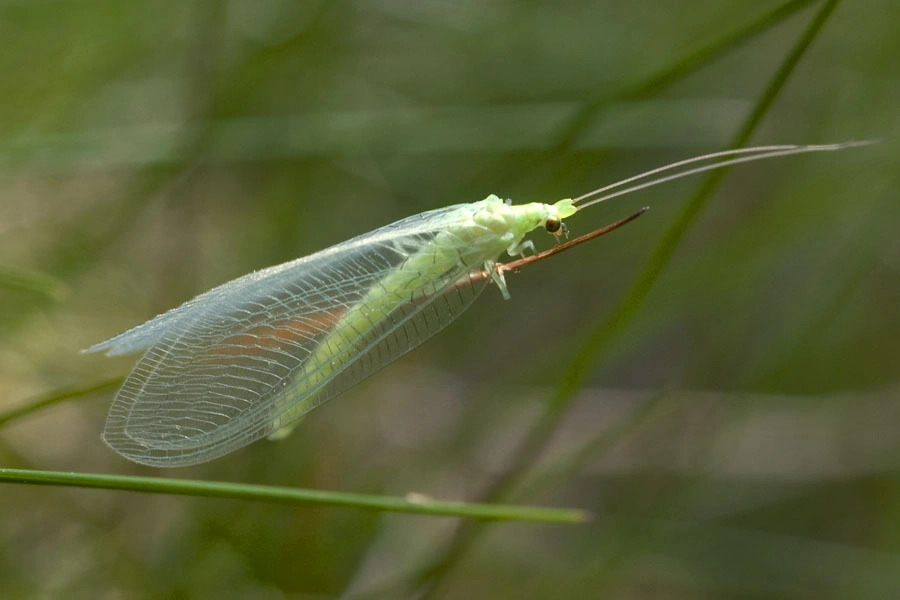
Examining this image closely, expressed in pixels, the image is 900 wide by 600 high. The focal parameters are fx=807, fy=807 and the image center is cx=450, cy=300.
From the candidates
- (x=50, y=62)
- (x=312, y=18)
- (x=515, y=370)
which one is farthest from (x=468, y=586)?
(x=50, y=62)

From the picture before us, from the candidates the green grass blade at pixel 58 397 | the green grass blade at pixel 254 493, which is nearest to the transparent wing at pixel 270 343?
the green grass blade at pixel 58 397

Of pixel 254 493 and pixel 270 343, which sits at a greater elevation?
pixel 270 343

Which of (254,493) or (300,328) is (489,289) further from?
(254,493)

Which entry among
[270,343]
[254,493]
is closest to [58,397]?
[254,493]

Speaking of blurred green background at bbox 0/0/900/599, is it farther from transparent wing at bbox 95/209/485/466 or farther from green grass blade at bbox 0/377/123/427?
green grass blade at bbox 0/377/123/427

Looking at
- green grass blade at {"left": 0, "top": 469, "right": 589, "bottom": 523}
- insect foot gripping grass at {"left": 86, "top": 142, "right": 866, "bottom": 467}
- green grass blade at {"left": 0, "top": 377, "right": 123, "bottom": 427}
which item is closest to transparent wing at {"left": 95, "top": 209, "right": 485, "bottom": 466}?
insect foot gripping grass at {"left": 86, "top": 142, "right": 866, "bottom": 467}

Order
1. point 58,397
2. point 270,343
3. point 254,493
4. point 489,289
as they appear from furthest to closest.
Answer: point 489,289 → point 270,343 → point 58,397 → point 254,493

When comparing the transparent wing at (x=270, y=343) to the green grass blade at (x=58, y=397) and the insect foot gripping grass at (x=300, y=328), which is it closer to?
the insect foot gripping grass at (x=300, y=328)
